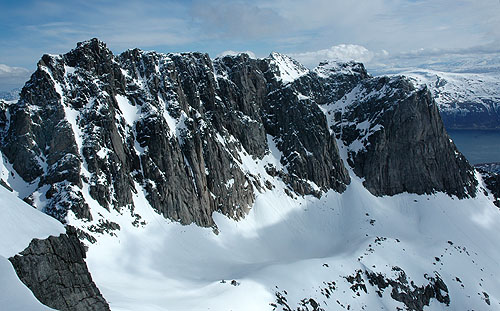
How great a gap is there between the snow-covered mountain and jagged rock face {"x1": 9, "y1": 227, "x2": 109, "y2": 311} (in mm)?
267

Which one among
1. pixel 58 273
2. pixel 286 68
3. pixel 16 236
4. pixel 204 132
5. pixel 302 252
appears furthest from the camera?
pixel 286 68

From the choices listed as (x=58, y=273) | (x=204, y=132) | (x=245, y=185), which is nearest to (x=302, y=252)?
(x=245, y=185)

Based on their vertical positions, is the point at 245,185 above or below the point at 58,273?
above

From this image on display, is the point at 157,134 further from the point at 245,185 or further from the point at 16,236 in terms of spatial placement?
the point at 16,236

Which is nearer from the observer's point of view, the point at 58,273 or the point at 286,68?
the point at 58,273

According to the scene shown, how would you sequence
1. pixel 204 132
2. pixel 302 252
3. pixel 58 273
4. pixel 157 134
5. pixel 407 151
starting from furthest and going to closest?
pixel 407 151
pixel 204 132
pixel 302 252
pixel 157 134
pixel 58 273

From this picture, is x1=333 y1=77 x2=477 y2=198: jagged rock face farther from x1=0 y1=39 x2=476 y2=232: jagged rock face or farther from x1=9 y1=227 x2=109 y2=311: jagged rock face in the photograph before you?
x1=9 y1=227 x2=109 y2=311: jagged rock face

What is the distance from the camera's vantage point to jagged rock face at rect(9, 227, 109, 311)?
1593 centimetres

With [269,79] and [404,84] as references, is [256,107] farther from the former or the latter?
[404,84]

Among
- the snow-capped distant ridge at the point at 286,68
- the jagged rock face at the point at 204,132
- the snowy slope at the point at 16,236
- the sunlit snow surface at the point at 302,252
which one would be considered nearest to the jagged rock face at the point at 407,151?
the jagged rock face at the point at 204,132

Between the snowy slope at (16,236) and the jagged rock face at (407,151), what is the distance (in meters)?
132

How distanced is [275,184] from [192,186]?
128 ft

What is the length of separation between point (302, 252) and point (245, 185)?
91.2 feet

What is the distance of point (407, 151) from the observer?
140000 millimetres
